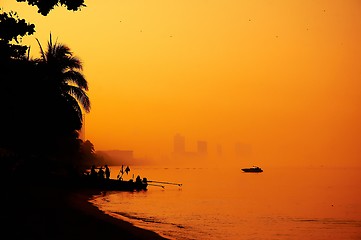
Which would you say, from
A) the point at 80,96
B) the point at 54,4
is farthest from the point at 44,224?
the point at 80,96

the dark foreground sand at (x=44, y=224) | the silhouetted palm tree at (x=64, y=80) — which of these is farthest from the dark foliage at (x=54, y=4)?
the silhouetted palm tree at (x=64, y=80)

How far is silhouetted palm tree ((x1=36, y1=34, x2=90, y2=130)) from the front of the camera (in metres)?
44.0

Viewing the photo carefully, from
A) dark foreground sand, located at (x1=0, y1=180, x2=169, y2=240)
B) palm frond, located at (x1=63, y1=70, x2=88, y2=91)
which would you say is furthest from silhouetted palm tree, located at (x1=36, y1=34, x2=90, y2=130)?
dark foreground sand, located at (x1=0, y1=180, x2=169, y2=240)

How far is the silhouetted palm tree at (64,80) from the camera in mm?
43969

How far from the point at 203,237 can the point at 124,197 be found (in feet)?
80.3

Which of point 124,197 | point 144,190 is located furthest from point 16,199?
point 144,190

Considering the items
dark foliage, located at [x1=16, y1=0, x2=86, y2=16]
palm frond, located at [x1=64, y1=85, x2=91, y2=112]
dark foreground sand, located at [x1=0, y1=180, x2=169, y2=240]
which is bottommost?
dark foreground sand, located at [x1=0, y1=180, x2=169, y2=240]

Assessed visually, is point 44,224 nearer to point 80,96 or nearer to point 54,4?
point 54,4

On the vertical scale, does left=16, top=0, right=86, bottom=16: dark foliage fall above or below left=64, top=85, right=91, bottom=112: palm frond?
below

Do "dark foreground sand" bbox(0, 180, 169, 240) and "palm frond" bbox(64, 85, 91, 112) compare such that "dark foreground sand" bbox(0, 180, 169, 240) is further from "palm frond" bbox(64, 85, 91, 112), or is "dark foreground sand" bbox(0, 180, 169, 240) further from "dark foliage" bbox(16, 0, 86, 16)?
"palm frond" bbox(64, 85, 91, 112)

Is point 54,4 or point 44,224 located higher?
point 54,4

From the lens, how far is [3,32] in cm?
2048

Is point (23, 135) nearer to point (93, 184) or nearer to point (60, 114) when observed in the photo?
point (60, 114)

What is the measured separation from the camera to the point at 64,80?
46.5 m
